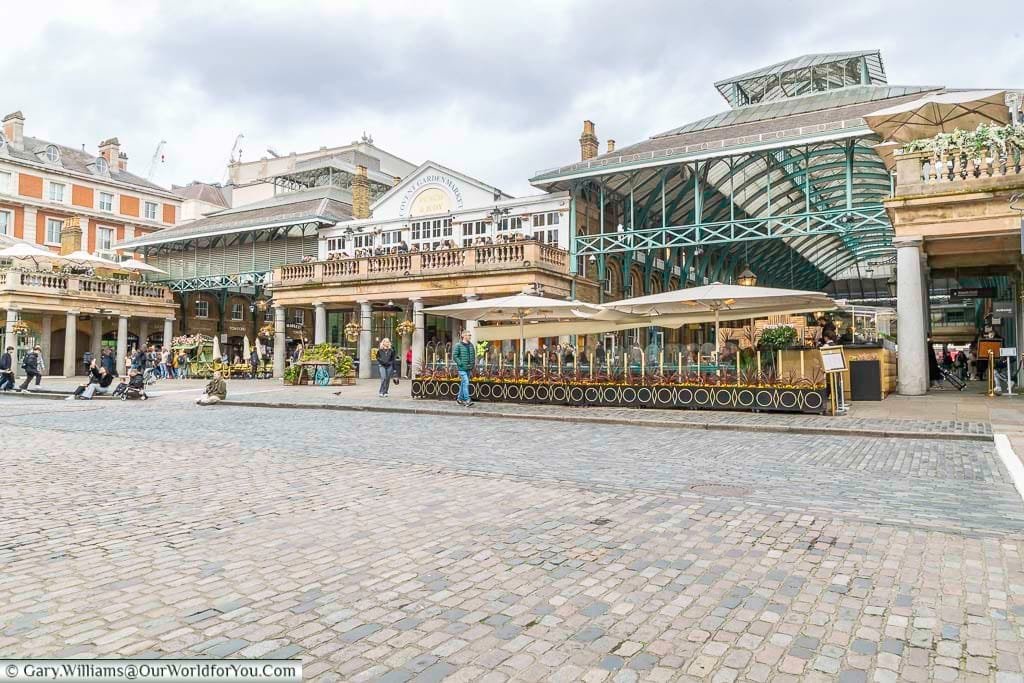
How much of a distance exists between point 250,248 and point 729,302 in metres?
30.1

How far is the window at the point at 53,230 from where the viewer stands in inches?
1992

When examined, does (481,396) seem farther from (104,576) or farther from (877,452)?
(104,576)

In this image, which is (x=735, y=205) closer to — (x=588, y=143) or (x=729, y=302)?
(x=588, y=143)

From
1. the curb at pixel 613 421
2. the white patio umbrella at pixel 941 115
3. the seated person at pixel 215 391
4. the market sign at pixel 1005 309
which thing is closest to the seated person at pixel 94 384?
the seated person at pixel 215 391

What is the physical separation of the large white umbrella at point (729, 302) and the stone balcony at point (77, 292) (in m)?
31.8

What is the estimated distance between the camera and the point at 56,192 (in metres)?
51.2

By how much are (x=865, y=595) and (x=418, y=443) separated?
7325mm

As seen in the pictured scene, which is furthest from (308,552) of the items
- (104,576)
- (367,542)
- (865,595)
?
(865,595)


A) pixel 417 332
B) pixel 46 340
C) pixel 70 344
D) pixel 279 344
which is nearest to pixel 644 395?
pixel 417 332

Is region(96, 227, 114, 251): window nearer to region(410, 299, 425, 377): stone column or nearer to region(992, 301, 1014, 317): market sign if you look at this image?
region(410, 299, 425, 377): stone column

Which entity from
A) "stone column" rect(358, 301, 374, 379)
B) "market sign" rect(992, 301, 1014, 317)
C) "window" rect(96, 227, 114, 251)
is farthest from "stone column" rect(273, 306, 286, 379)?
"market sign" rect(992, 301, 1014, 317)

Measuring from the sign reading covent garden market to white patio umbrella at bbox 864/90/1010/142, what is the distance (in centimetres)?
1871

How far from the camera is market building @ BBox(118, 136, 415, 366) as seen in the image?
118 ft

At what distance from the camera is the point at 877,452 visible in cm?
934
